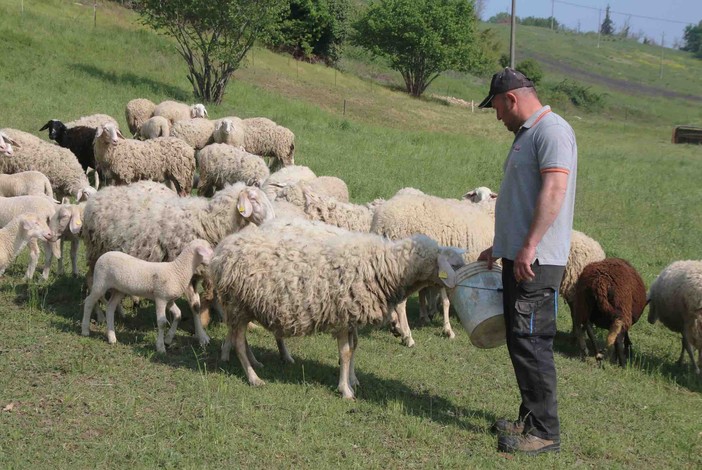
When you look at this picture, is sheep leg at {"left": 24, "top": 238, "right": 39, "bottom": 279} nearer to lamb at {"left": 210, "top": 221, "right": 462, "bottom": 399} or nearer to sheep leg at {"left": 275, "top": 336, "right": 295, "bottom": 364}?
lamb at {"left": 210, "top": 221, "right": 462, "bottom": 399}

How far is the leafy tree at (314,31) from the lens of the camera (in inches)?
1854

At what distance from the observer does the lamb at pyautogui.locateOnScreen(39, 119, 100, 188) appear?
46.3 ft

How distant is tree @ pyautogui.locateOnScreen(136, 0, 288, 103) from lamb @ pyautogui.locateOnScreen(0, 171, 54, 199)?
15172 mm

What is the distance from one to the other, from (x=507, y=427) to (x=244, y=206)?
3543 mm

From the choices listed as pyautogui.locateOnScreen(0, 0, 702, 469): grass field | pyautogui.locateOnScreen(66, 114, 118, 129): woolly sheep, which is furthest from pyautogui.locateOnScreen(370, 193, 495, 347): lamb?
pyautogui.locateOnScreen(66, 114, 118, 129): woolly sheep

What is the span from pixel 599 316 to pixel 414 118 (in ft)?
96.2

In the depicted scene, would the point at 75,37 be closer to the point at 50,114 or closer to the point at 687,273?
the point at 50,114

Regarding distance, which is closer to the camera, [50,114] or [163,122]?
[163,122]

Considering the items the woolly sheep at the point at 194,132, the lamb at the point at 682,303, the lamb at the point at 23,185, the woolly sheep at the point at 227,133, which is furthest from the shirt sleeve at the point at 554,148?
the woolly sheep at the point at 194,132

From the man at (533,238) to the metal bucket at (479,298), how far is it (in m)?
0.23

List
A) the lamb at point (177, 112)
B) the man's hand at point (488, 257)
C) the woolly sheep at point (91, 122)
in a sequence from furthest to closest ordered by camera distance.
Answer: the lamb at point (177, 112) < the woolly sheep at point (91, 122) < the man's hand at point (488, 257)

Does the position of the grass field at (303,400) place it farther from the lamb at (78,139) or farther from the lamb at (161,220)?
the lamb at (78,139)

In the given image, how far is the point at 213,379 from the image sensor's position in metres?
6.27

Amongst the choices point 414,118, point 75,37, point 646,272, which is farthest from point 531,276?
point 414,118
